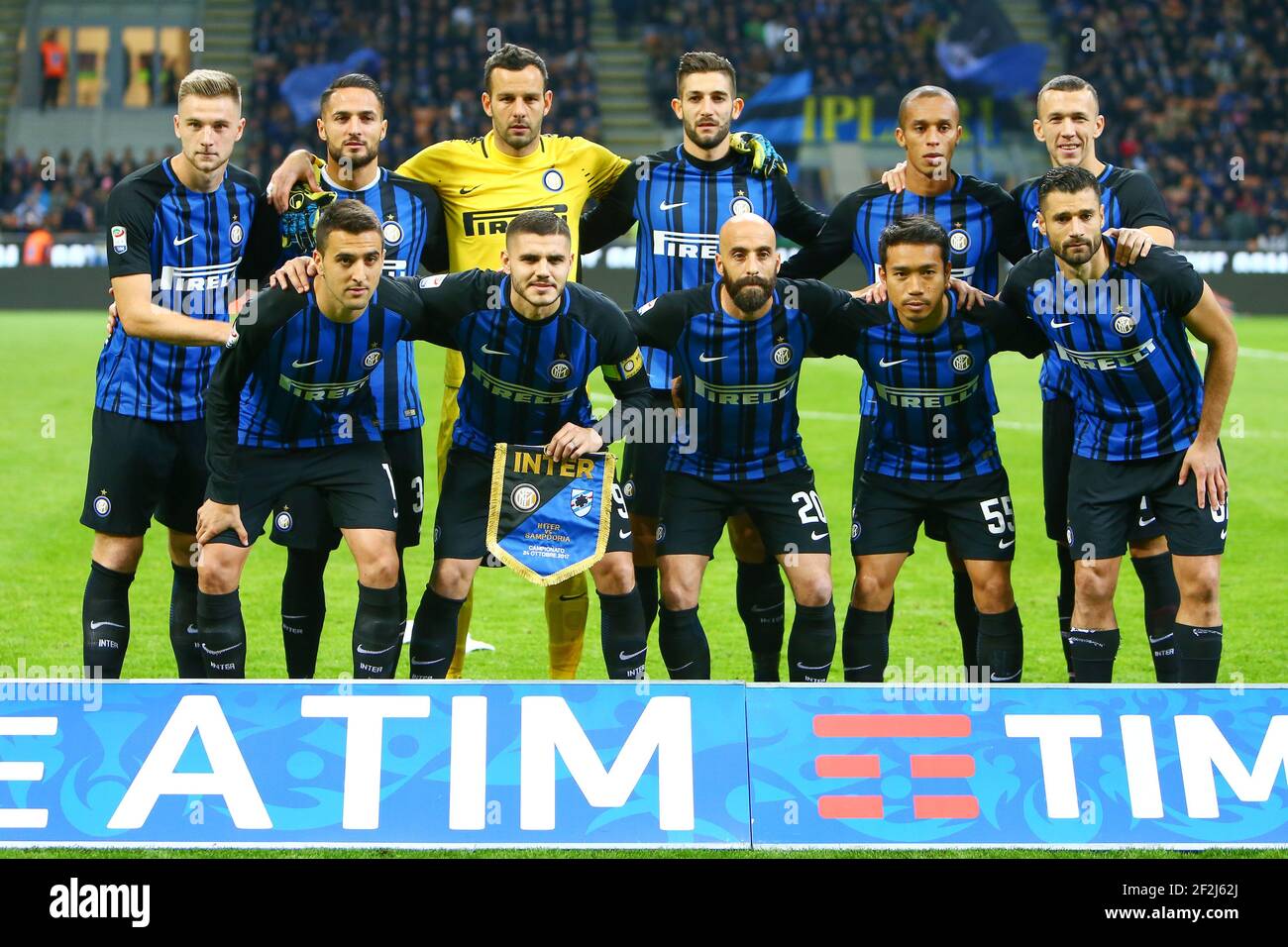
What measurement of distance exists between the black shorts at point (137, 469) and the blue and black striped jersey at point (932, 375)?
8.16 ft

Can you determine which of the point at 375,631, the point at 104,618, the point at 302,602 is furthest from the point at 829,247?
the point at 104,618

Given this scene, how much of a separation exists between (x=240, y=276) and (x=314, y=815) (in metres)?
2.68

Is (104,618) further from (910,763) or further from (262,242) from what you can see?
(910,763)

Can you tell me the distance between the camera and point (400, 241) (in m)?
6.50

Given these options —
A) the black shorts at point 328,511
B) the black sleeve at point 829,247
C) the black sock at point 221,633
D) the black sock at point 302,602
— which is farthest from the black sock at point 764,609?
the black sock at point 221,633

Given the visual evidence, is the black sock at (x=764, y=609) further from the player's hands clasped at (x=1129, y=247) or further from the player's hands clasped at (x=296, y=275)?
the player's hands clasped at (x=296, y=275)

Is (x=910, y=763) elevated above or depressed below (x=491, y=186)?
below

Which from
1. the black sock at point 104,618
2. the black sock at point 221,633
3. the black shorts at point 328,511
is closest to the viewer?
the black sock at point 221,633

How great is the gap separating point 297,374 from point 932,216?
2.60 m

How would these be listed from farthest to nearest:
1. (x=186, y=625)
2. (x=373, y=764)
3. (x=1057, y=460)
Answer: (x=1057, y=460) < (x=186, y=625) < (x=373, y=764)

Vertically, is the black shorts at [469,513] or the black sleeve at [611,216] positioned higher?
the black sleeve at [611,216]

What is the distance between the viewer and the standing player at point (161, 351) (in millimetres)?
6086
